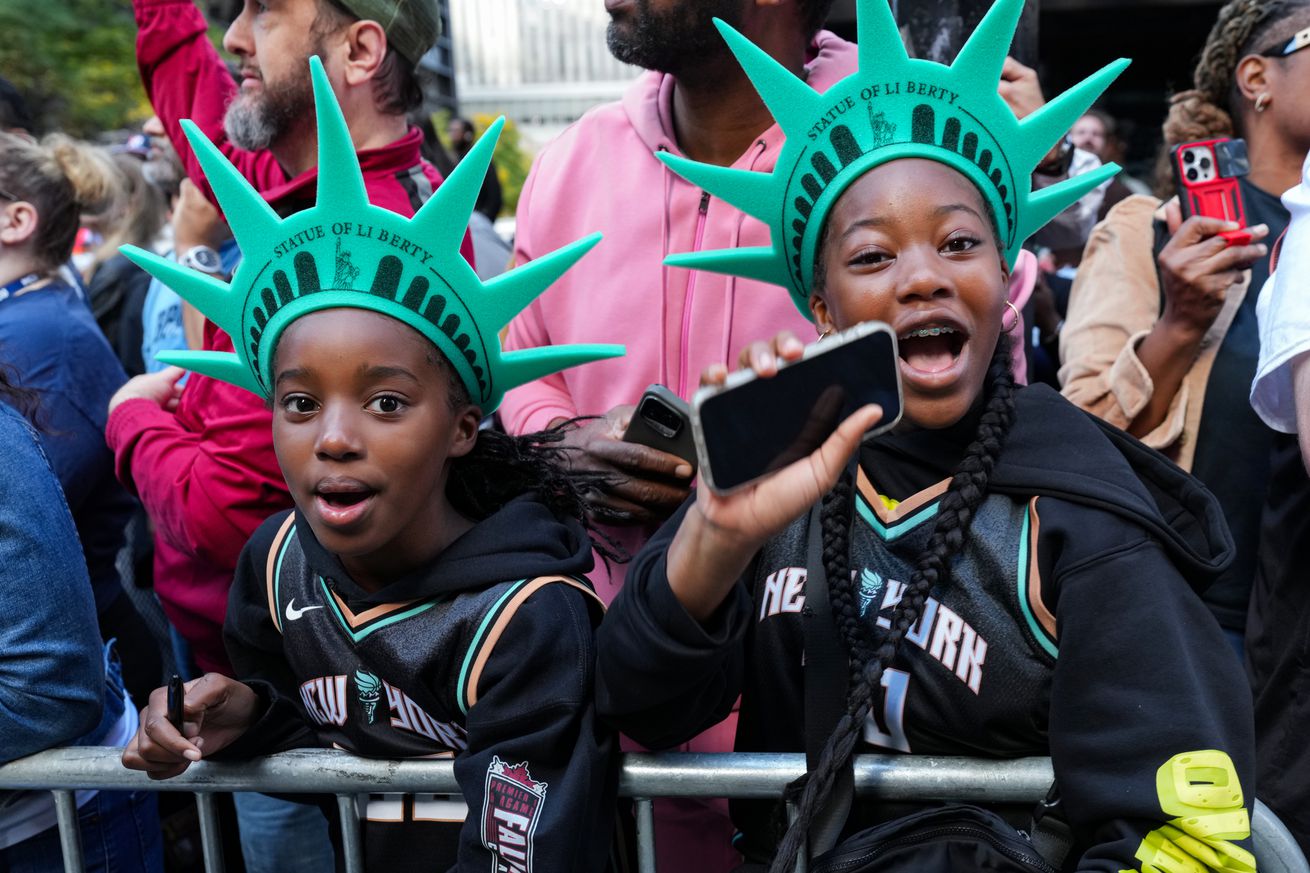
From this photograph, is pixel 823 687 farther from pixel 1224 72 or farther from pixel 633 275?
pixel 1224 72

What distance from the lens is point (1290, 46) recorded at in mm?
3090

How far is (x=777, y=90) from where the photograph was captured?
2.12m

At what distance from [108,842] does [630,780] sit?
131cm

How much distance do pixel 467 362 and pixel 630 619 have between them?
0.65 metres

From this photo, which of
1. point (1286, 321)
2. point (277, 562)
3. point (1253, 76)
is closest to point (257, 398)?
point (277, 562)

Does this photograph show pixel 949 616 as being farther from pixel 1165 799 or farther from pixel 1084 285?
pixel 1084 285

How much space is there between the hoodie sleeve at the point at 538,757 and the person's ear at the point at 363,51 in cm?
167

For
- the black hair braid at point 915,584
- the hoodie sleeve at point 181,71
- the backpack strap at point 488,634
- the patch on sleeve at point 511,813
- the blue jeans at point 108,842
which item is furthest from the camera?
the hoodie sleeve at point 181,71

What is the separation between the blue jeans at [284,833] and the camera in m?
3.12

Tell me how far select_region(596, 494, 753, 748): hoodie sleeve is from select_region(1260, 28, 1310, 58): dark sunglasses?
83.1 inches

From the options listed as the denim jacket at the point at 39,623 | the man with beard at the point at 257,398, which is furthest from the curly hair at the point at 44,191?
the denim jacket at the point at 39,623

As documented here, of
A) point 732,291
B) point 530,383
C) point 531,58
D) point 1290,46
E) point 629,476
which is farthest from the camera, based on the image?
point 531,58

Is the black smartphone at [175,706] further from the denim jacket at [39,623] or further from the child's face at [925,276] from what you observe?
the child's face at [925,276]

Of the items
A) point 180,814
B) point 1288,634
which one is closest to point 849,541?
point 1288,634
